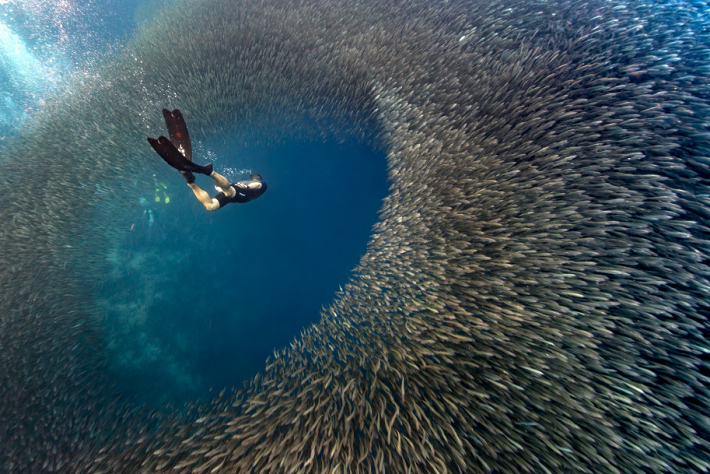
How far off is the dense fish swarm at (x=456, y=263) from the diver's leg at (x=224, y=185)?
9.60 feet

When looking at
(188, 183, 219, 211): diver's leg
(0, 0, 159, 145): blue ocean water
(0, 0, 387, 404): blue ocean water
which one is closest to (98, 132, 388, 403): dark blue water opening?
(0, 0, 387, 404): blue ocean water

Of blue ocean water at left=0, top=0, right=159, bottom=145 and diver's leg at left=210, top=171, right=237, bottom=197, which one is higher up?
blue ocean water at left=0, top=0, right=159, bottom=145

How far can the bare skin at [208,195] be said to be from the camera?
443 centimetres

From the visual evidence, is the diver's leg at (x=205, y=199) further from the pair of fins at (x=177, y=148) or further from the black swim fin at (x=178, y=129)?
the black swim fin at (x=178, y=129)

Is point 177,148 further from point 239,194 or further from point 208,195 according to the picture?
point 239,194

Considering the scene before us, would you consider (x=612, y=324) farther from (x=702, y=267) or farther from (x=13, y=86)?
(x=13, y=86)

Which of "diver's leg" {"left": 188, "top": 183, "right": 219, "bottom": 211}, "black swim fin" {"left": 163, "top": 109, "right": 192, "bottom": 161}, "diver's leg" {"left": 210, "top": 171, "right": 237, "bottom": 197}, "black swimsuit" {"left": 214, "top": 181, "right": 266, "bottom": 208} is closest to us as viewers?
"black swim fin" {"left": 163, "top": 109, "right": 192, "bottom": 161}

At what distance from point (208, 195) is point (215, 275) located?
293 centimetres

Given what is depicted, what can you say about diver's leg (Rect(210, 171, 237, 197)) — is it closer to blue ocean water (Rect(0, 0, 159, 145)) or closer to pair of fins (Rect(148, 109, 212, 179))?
pair of fins (Rect(148, 109, 212, 179))

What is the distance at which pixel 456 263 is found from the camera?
4219 mm

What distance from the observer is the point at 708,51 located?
4.35m

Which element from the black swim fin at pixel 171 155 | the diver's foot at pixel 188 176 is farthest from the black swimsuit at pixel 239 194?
the black swim fin at pixel 171 155

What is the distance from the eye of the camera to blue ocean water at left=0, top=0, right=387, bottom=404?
239 inches

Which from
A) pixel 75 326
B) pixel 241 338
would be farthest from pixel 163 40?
pixel 241 338
